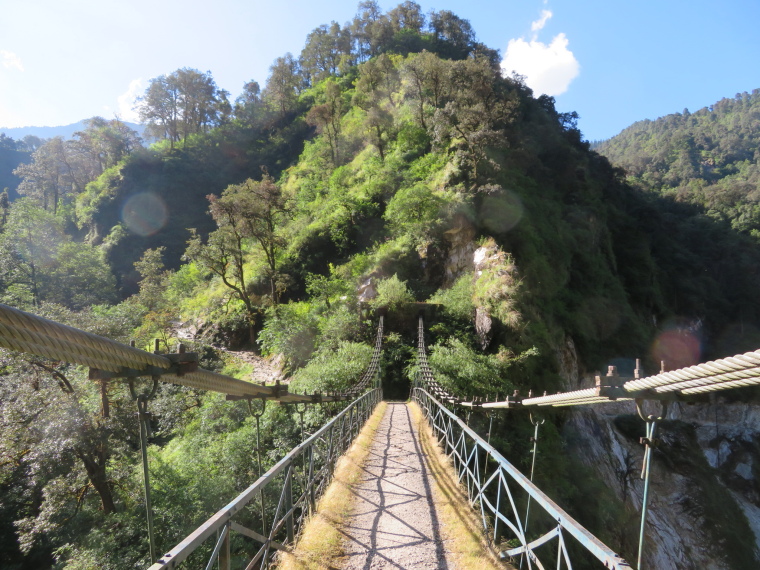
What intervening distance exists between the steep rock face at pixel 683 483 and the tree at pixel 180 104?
124 feet

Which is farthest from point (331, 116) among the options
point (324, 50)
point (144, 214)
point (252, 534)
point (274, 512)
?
point (252, 534)

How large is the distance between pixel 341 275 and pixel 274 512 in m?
12.7

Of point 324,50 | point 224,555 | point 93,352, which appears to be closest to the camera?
point 93,352

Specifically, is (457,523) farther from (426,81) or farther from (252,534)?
(426,81)

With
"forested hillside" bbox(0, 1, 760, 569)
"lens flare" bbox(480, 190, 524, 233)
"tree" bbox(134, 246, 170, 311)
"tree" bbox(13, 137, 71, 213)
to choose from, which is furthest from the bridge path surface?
"tree" bbox(13, 137, 71, 213)

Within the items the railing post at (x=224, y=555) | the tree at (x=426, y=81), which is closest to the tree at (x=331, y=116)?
the tree at (x=426, y=81)

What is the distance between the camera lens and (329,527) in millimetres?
3203

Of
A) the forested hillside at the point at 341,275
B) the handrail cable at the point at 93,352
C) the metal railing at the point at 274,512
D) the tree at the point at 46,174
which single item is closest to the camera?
the handrail cable at the point at 93,352

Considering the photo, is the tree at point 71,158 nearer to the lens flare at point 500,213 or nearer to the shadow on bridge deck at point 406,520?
the lens flare at point 500,213

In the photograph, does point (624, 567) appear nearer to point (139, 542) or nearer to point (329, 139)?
point (139, 542)

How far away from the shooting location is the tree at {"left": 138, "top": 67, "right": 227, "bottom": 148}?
3362 centimetres

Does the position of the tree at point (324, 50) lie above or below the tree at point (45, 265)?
above

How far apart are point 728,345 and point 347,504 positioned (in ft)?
92.3

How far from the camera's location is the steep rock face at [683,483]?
1056 centimetres
